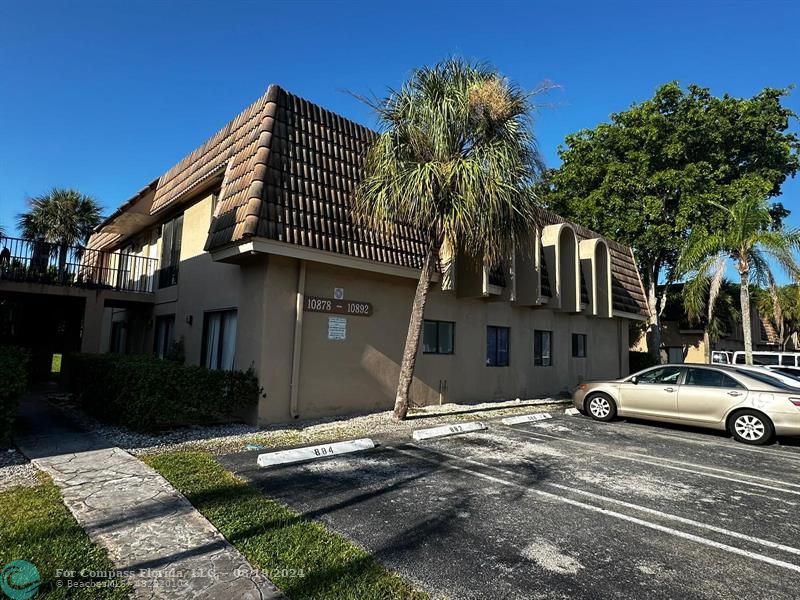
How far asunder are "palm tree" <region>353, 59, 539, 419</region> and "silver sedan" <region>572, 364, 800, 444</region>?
458 centimetres

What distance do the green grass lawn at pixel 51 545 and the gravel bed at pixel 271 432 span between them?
2.26 meters

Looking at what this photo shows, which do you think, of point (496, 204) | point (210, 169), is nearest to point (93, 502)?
point (496, 204)

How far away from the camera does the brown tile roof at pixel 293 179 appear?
31.2 feet

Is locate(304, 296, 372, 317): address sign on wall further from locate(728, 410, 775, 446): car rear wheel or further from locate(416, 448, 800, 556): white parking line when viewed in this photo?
locate(728, 410, 775, 446): car rear wheel

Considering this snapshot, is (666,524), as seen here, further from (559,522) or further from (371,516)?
(371,516)

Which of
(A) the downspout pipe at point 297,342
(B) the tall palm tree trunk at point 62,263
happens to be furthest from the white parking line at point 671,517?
(B) the tall palm tree trunk at point 62,263

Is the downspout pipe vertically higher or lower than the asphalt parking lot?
higher

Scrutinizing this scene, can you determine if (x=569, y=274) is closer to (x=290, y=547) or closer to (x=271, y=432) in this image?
(x=271, y=432)

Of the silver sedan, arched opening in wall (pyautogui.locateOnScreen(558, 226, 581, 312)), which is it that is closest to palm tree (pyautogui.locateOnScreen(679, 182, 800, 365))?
arched opening in wall (pyautogui.locateOnScreen(558, 226, 581, 312))

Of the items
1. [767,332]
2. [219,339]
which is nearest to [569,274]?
[219,339]

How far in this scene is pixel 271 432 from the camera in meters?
8.88

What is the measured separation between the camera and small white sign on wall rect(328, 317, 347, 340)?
1066 centimetres

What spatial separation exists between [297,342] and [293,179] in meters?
3.52

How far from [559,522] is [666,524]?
111 centimetres
